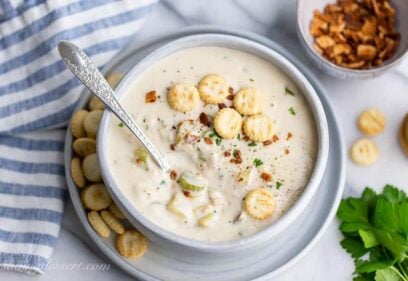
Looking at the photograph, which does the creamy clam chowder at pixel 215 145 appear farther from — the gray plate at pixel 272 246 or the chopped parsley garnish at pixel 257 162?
the gray plate at pixel 272 246

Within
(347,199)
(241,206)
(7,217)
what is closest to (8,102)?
(7,217)

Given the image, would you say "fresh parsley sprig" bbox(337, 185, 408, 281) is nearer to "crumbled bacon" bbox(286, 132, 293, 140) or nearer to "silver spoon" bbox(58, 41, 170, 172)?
"crumbled bacon" bbox(286, 132, 293, 140)

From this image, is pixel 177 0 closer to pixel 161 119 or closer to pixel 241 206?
pixel 161 119

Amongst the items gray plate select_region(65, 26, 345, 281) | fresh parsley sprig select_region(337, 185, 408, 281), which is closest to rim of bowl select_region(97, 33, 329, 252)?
gray plate select_region(65, 26, 345, 281)

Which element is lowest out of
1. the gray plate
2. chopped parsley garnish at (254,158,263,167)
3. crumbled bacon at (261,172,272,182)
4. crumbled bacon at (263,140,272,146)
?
the gray plate

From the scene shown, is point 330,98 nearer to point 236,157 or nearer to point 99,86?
point 236,157

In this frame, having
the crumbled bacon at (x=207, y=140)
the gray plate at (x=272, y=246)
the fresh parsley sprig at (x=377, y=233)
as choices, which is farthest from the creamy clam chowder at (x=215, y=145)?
the fresh parsley sprig at (x=377, y=233)
